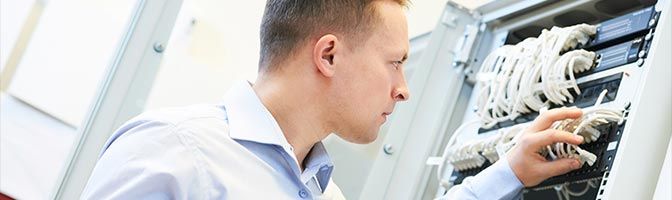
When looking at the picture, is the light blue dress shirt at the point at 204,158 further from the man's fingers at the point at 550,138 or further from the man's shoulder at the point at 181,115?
the man's fingers at the point at 550,138

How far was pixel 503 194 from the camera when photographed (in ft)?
5.15

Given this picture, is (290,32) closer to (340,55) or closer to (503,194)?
(340,55)

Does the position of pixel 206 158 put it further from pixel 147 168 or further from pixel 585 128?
pixel 585 128

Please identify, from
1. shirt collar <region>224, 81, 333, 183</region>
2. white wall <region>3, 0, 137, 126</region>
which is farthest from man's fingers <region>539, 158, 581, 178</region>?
white wall <region>3, 0, 137, 126</region>

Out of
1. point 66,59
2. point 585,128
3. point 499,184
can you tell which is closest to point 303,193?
point 499,184

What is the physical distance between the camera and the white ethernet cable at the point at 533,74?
1721 millimetres

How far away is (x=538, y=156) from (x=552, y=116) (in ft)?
0.26

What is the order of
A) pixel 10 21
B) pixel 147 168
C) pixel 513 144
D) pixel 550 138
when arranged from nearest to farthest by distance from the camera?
Result: pixel 147 168
pixel 550 138
pixel 513 144
pixel 10 21

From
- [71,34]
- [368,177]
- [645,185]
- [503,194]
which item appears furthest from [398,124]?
[71,34]

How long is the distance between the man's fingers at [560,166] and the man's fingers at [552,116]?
7 centimetres

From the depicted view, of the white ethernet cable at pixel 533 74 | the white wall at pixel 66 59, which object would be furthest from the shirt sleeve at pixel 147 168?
the white wall at pixel 66 59

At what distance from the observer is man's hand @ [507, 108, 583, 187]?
4.98 feet

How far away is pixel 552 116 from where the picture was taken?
153 cm

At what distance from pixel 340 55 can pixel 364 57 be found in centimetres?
4
